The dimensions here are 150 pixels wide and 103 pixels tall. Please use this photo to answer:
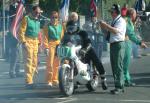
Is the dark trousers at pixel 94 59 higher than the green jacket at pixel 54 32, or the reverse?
the green jacket at pixel 54 32

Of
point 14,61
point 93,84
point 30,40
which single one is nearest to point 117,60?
point 93,84

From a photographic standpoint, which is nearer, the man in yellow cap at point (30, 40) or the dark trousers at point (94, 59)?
the dark trousers at point (94, 59)

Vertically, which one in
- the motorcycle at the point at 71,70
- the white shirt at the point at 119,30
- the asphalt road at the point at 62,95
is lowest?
the asphalt road at the point at 62,95

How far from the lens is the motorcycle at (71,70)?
1212 cm

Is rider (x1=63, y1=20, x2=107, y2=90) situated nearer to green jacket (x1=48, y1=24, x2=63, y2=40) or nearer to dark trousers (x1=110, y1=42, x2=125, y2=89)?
dark trousers (x1=110, y1=42, x2=125, y2=89)

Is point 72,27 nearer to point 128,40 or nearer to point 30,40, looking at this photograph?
point 30,40

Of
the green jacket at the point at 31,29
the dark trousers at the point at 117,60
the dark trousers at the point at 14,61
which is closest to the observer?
the dark trousers at the point at 117,60

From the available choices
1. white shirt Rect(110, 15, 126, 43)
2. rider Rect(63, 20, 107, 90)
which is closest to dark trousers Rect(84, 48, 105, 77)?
rider Rect(63, 20, 107, 90)

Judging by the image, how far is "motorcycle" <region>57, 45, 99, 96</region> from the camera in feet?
39.8

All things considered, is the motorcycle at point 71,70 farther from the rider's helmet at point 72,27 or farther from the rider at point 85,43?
the rider's helmet at point 72,27

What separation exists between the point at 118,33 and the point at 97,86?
1.72m

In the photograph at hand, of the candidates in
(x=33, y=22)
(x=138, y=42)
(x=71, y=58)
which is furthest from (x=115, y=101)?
(x=33, y=22)

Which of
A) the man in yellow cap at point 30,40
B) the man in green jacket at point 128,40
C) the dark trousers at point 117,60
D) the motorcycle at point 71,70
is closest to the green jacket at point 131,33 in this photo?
the man in green jacket at point 128,40

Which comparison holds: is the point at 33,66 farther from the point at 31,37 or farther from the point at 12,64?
the point at 12,64
